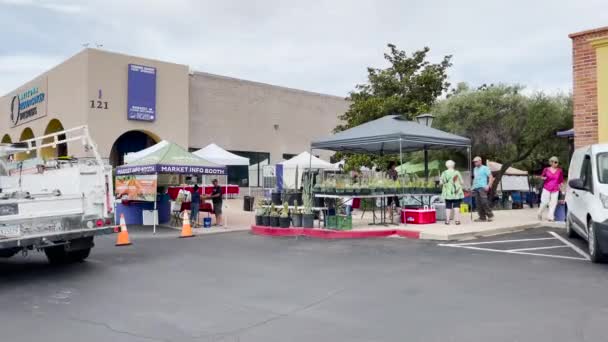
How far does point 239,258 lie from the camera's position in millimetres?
9227

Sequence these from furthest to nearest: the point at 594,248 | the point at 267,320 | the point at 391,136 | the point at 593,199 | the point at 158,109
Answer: the point at 158,109 < the point at 391,136 < the point at 593,199 < the point at 594,248 < the point at 267,320

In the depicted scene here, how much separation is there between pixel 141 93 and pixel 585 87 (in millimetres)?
20284

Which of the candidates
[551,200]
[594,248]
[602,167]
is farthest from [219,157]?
[594,248]

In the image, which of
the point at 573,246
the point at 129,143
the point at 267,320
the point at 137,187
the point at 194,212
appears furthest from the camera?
the point at 129,143

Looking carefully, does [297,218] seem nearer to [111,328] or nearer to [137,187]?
[137,187]

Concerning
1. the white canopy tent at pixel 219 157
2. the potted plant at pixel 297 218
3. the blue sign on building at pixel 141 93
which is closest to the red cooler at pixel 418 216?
the potted plant at pixel 297 218

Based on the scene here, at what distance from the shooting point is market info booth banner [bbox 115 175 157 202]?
1523 centimetres

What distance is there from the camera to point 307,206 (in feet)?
41.8

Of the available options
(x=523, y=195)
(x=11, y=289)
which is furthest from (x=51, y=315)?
(x=523, y=195)

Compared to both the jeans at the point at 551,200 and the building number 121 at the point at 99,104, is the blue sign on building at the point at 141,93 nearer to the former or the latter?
the building number 121 at the point at 99,104

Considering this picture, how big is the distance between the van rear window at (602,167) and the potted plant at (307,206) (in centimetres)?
648

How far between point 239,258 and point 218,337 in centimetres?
456

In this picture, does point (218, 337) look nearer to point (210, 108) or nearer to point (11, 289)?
point (11, 289)

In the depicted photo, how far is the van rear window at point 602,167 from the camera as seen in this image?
26.2ft
